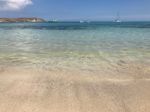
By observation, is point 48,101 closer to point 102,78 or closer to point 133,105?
point 133,105

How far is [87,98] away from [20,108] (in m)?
1.34

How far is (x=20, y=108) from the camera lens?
4312 millimetres

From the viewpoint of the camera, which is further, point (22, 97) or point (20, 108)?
point (22, 97)

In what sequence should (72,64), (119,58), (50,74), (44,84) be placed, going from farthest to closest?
(119,58) → (72,64) → (50,74) → (44,84)

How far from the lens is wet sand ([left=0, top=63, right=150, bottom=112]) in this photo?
14.3ft

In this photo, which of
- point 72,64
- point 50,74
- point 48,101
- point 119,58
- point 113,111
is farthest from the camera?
point 119,58

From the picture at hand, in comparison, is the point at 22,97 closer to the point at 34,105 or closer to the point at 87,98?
the point at 34,105

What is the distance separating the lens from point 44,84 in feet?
19.0

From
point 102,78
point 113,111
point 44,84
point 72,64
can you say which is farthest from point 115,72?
point 113,111

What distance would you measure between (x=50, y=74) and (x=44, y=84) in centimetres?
104

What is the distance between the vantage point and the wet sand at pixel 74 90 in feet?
14.3

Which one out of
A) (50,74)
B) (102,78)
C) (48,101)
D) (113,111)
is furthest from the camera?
(50,74)

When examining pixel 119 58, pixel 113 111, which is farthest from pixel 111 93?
pixel 119 58

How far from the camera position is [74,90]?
17.5 ft
